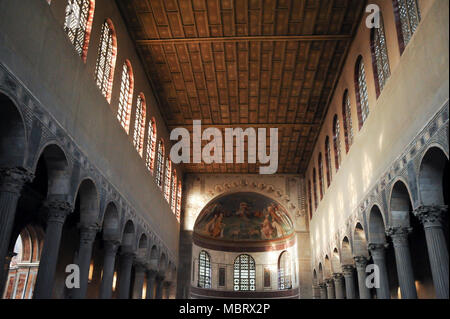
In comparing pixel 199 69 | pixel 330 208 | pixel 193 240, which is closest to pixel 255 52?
pixel 199 69

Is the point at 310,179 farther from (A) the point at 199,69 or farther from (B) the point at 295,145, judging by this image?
(A) the point at 199,69

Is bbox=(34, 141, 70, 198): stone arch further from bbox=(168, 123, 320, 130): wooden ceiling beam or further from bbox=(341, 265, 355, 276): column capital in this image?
bbox=(168, 123, 320, 130): wooden ceiling beam

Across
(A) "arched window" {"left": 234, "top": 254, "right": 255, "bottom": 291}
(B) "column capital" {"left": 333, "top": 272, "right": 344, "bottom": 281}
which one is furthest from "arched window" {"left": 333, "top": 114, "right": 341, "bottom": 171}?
(A) "arched window" {"left": 234, "top": 254, "right": 255, "bottom": 291}

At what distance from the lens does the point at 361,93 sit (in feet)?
56.9

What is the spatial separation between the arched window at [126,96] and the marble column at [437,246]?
1107 centimetres

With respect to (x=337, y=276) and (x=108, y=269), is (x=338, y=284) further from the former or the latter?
(x=108, y=269)

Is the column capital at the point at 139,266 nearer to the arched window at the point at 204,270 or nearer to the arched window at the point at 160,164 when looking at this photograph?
the arched window at the point at 160,164

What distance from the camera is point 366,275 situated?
686 inches

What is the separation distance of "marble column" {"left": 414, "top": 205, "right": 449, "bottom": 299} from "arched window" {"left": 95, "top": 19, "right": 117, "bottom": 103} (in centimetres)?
1046

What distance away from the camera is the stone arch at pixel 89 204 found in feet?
46.0

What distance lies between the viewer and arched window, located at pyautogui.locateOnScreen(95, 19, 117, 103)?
1497 cm

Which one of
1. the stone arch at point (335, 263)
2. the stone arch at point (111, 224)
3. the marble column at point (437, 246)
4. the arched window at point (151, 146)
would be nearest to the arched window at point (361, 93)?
the marble column at point (437, 246)

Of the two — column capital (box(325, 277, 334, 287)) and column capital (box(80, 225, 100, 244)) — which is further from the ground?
column capital (box(325, 277, 334, 287))
